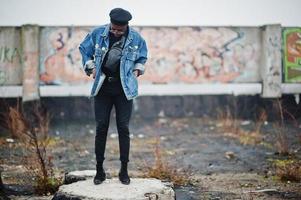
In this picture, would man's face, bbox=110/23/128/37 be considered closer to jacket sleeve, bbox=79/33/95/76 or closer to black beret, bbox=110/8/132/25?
black beret, bbox=110/8/132/25

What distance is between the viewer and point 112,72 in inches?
161

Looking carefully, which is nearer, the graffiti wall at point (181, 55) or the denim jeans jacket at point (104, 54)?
the denim jeans jacket at point (104, 54)

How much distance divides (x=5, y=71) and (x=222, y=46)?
20.3 ft

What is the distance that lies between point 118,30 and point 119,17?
5.5 inches

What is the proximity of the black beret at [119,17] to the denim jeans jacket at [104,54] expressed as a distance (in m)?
0.19

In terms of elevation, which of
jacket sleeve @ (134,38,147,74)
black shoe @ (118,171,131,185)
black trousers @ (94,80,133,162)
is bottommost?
black shoe @ (118,171,131,185)

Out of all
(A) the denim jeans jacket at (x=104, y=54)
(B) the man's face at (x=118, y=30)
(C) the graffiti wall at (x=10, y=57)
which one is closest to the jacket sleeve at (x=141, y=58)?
(A) the denim jeans jacket at (x=104, y=54)

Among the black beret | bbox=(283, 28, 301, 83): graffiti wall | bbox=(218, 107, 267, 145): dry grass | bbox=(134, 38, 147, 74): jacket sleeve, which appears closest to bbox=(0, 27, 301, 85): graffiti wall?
bbox=(283, 28, 301, 83): graffiti wall

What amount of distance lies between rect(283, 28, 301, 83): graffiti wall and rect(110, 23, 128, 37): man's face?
8793 millimetres

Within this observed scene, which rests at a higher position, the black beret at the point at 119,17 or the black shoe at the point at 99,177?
the black beret at the point at 119,17

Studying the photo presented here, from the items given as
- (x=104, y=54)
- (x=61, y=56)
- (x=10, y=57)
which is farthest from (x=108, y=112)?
(x=10, y=57)

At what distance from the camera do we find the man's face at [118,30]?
399 cm

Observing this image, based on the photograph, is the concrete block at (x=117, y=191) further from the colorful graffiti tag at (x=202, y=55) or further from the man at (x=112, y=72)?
the colorful graffiti tag at (x=202, y=55)

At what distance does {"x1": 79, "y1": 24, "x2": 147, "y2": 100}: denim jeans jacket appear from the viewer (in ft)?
13.3
